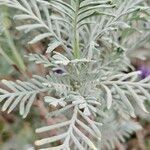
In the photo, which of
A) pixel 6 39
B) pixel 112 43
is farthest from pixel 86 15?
pixel 6 39

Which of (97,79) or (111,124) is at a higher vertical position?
(97,79)

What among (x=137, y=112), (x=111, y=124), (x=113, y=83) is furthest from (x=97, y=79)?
(x=137, y=112)

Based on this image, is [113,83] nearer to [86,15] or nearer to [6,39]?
[86,15]

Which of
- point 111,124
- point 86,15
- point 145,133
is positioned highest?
point 86,15

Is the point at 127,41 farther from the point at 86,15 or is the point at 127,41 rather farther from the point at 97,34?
the point at 86,15

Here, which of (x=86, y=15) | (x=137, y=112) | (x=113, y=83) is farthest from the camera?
(x=137, y=112)

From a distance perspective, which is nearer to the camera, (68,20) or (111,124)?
(68,20)

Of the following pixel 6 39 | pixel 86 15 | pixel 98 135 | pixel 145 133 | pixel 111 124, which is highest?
pixel 86 15

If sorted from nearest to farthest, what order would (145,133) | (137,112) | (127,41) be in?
(127,41) → (137,112) → (145,133)

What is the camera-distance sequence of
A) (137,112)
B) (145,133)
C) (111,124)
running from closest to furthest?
(111,124), (137,112), (145,133)
